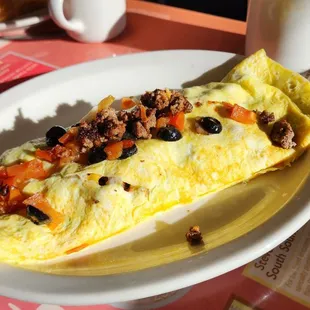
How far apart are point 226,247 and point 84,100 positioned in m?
0.77

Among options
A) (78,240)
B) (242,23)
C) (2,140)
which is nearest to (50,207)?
(78,240)

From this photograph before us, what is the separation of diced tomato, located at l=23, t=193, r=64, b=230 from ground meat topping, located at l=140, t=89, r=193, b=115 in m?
0.40

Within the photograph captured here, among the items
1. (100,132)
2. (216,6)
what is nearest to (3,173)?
(100,132)

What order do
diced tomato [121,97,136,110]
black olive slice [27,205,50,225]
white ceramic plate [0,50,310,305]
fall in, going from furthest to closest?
diced tomato [121,97,136,110], black olive slice [27,205,50,225], white ceramic plate [0,50,310,305]

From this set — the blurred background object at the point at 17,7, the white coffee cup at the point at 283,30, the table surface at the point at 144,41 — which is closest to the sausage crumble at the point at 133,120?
the white coffee cup at the point at 283,30

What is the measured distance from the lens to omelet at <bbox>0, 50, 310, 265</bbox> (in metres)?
1.11

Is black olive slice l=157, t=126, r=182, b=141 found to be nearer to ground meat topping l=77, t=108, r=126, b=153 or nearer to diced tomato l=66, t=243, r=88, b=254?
ground meat topping l=77, t=108, r=126, b=153

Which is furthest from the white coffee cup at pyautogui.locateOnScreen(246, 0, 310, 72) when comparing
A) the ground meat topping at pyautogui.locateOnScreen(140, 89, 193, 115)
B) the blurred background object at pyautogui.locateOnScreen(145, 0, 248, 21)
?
the blurred background object at pyautogui.locateOnScreen(145, 0, 248, 21)

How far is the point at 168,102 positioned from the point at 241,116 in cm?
21

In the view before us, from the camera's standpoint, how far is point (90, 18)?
1.97m

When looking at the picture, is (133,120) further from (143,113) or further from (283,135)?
(283,135)

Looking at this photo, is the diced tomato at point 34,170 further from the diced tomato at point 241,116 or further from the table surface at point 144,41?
the table surface at point 144,41

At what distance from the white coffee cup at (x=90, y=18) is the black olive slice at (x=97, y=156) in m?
0.88

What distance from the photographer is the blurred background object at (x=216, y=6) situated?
3.35 m
